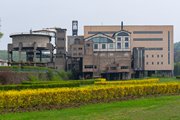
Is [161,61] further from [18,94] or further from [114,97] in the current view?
[18,94]

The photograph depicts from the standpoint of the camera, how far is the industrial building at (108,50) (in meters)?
96.6

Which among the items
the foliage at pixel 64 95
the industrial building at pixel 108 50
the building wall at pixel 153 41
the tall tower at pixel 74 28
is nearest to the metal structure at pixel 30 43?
the industrial building at pixel 108 50

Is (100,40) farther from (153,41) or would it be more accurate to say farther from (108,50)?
(153,41)

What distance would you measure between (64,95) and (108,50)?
293 feet

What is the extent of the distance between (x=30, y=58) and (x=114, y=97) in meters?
73.5

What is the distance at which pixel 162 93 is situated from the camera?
33281mm

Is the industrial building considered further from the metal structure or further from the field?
the field

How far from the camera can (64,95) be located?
920 inches

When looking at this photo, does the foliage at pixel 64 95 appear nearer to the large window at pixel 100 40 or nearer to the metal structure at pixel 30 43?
the metal structure at pixel 30 43

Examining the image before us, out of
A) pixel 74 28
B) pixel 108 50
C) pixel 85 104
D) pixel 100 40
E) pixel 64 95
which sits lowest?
pixel 85 104

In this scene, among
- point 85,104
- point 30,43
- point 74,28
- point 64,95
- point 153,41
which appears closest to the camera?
point 64,95

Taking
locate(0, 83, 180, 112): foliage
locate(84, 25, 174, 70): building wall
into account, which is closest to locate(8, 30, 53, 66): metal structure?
locate(84, 25, 174, 70): building wall

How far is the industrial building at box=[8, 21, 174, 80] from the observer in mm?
96581

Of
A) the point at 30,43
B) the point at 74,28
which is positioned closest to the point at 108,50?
the point at 74,28
